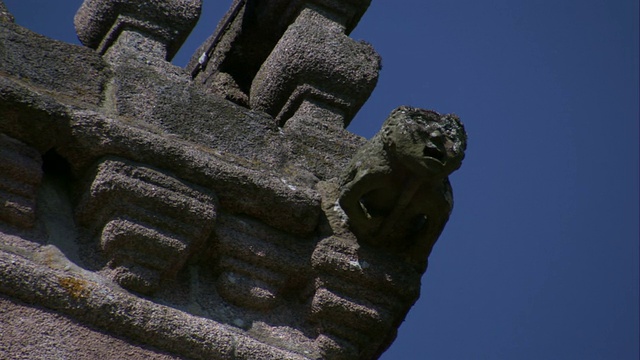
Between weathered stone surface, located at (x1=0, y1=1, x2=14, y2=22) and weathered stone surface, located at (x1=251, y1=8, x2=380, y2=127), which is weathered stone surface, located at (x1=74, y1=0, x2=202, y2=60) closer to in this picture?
weathered stone surface, located at (x1=251, y1=8, x2=380, y2=127)

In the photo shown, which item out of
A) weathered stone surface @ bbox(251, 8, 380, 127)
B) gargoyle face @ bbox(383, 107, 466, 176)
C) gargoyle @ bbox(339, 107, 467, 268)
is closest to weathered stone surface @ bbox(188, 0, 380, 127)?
weathered stone surface @ bbox(251, 8, 380, 127)

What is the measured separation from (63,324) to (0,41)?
1.12 m

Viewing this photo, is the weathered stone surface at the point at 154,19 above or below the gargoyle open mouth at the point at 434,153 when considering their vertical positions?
below

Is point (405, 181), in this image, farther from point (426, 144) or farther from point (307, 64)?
point (307, 64)

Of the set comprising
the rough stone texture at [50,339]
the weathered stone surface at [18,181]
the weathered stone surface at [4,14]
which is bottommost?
the rough stone texture at [50,339]

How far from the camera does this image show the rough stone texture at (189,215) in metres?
4.60

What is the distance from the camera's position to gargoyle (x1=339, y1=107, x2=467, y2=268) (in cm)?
491

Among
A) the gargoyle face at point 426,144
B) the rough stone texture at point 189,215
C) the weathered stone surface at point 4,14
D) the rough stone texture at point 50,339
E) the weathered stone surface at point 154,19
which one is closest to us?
the rough stone texture at point 50,339

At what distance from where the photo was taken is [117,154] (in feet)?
15.8

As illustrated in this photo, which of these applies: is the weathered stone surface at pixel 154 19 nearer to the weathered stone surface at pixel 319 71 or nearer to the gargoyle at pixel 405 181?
the weathered stone surface at pixel 319 71

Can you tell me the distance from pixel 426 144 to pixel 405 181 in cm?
17

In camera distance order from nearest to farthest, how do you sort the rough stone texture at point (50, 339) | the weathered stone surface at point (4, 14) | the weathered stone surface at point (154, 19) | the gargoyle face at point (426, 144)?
the rough stone texture at point (50, 339)
the gargoyle face at point (426, 144)
the weathered stone surface at point (4, 14)
the weathered stone surface at point (154, 19)

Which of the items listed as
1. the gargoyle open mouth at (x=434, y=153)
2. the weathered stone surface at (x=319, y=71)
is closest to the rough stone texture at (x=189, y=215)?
the gargoyle open mouth at (x=434, y=153)

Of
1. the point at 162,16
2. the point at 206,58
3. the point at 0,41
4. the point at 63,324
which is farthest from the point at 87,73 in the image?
the point at 206,58
